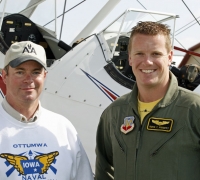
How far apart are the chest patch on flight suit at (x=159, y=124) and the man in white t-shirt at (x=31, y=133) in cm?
49

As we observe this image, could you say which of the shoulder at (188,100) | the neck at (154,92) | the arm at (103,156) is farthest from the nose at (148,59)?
the arm at (103,156)

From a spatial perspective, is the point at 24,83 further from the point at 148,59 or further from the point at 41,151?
the point at 148,59

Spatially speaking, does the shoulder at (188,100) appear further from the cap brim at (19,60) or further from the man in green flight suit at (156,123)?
the cap brim at (19,60)

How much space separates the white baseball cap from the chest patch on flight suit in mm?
731

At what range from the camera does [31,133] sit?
258 cm

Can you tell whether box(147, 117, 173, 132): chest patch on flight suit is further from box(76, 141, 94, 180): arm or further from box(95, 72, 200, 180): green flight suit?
box(76, 141, 94, 180): arm

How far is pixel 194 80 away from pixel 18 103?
3.48m

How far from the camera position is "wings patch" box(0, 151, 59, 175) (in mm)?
2453

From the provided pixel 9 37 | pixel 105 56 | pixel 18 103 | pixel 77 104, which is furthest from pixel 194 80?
pixel 18 103

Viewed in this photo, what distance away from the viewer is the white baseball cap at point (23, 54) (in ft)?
8.60

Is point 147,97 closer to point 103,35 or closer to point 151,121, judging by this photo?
point 151,121

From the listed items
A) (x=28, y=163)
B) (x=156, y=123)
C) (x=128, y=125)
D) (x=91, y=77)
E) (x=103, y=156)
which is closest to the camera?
(x=28, y=163)

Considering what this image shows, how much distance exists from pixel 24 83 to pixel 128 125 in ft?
2.21

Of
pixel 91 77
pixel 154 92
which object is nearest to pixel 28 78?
pixel 154 92
